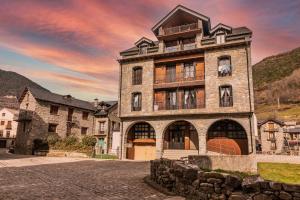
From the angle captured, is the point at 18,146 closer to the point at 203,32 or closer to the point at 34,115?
the point at 34,115

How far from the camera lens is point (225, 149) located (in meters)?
26.3

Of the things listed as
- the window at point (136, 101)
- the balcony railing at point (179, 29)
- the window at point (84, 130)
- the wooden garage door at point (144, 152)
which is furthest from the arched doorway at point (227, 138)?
the window at point (84, 130)

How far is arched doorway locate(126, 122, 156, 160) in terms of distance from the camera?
3041 centimetres

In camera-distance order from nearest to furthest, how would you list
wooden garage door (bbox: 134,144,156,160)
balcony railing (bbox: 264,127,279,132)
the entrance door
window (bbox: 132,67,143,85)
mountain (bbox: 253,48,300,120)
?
the entrance door
wooden garage door (bbox: 134,144,156,160)
window (bbox: 132,67,143,85)
balcony railing (bbox: 264,127,279,132)
mountain (bbox: 253,48,300,120)

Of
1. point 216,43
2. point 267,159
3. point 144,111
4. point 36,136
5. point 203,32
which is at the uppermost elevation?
point 203,32

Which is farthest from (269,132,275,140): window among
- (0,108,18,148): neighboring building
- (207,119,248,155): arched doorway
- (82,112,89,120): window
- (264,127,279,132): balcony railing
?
(0,108,18,148): neighboring building

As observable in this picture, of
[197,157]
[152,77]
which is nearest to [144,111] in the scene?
[152,77]

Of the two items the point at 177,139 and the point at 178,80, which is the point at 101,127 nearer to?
the point at 177,139

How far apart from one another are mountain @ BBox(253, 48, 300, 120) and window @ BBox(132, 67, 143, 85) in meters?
87.7

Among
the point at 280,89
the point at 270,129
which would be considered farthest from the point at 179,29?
the point at 280,89

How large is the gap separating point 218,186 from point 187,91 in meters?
21.8

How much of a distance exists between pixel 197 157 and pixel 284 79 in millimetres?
171183

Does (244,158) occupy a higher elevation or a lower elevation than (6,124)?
lower

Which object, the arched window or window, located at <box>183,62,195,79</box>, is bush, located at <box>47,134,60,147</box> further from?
the arched window
